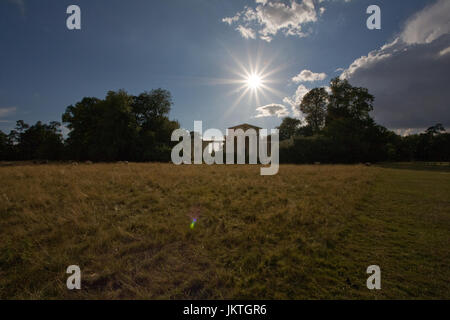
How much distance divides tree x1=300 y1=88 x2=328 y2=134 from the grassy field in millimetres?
46129

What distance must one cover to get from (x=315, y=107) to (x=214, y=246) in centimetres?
5482

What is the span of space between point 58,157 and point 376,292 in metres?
47.1

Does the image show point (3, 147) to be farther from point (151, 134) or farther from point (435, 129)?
point (435, 129)

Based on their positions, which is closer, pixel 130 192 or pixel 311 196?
pixel 130 192

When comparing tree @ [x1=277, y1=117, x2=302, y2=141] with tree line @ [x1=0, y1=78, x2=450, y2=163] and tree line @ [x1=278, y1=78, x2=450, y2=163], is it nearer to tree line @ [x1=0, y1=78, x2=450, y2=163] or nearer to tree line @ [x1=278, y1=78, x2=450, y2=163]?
tree line @ [x1=278, y1=78, x2=450, y2=163]

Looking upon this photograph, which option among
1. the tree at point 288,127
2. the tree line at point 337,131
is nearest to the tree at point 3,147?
the tree line at point 337,131

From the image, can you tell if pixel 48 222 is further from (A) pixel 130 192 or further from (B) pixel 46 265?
(A) pixel 130 192

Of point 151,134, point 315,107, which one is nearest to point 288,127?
point 315,107

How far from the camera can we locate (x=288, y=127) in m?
55.3

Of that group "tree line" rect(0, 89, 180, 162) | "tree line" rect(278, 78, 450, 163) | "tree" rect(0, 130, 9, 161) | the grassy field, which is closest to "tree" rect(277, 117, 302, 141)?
"tree line" rect(278, 78, 450, 163)

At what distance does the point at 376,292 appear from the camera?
2.70 m

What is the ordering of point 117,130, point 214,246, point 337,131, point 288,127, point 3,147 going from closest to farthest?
point 214,246
point 117,130
point 337,131
point 3,147
point 288,127
